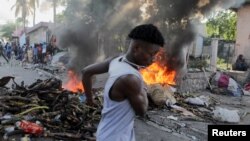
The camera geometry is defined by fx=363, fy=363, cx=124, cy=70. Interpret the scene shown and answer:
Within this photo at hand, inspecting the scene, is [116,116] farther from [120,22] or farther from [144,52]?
[120,22]

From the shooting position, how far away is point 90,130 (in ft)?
19.4

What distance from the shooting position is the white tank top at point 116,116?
2246 millimetres

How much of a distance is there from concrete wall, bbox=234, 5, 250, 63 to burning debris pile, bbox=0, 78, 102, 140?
40.8ft

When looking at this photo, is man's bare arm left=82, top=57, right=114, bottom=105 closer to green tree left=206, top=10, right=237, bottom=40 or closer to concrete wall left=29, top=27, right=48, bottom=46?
green tree left=206, top=10, right=237, bottom=40

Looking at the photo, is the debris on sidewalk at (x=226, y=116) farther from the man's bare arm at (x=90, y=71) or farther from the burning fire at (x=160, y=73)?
the man's bare arm at (x=90, y=71)

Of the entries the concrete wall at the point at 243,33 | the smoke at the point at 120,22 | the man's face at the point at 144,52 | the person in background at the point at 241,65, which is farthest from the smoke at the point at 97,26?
the man's face at the point at 144,52

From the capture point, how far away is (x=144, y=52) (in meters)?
2.16

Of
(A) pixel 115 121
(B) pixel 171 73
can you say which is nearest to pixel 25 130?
(A) pixel 115 121

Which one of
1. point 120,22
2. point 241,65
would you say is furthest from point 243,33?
point 120,22

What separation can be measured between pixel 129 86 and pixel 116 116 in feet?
0.98

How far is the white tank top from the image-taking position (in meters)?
2.25

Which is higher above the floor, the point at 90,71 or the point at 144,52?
the point at 144,52

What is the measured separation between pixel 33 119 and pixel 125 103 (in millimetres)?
4080

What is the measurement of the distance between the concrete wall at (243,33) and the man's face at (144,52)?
16584 millimetres
